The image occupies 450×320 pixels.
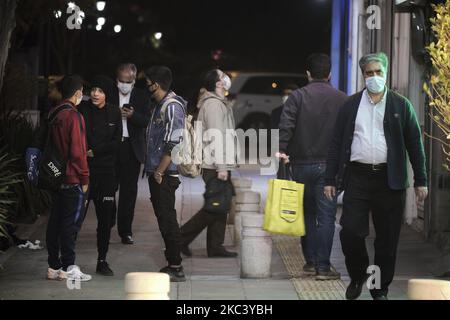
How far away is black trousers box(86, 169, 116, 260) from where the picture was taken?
9789mm

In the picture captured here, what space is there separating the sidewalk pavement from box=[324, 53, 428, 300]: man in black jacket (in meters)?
0.61

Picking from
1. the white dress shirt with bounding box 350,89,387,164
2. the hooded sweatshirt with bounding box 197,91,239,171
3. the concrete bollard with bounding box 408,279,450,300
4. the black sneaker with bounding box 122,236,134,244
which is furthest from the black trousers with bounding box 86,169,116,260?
the concrete bollard with bounding box 408,279,450,300

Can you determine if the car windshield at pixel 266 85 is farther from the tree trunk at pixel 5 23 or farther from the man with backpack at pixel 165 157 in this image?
the man with backpack at pixel 165 157

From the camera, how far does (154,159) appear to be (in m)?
9.33

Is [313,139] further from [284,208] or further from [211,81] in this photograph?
[211,81]

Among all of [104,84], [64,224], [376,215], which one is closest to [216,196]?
[104,84]

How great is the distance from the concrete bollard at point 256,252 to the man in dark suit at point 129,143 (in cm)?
230

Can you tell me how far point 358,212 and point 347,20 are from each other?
9579 millimetres

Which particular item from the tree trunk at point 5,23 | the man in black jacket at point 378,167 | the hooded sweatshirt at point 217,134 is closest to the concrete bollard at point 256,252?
the hooded sweatshirt at point 217,134

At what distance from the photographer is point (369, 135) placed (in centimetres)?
821

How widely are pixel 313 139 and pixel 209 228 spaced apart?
1.81m

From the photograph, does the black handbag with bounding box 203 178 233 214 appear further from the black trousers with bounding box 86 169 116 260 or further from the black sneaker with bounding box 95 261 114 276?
the black sneaker with bounding box 95 261 114 276

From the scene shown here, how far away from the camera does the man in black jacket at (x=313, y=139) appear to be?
378 inches
